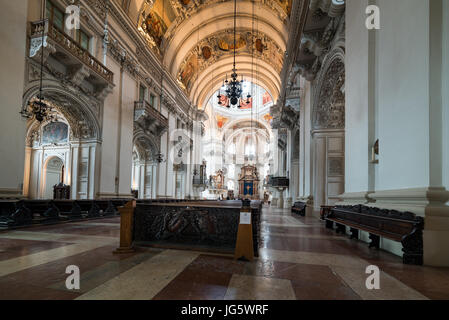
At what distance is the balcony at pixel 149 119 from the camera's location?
12.8m

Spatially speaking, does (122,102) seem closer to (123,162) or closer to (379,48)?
(123,162)

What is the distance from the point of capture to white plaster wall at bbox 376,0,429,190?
3.03 meters

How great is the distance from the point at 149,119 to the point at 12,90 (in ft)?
25.7

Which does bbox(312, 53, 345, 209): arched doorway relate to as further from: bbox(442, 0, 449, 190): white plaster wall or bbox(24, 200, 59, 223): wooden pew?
bbox(24, 200, 59, 223): wooden pew

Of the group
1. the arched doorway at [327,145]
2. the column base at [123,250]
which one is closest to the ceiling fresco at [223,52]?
the arched doorway at [327,145]

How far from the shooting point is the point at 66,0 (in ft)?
27.3

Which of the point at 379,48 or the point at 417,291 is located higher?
the point at 379,48

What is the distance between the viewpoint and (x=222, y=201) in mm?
8719

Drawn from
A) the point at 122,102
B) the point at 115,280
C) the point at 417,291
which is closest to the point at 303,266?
the point at 417,291

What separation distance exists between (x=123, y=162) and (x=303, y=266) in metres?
10.9

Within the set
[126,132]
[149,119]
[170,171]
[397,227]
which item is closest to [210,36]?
[149,119]

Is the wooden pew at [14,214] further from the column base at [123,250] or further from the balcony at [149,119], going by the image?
the balcony at [149,119]

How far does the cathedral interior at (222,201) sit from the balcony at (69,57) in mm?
56

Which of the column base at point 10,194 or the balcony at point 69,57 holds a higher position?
the balcony at point 69,57
